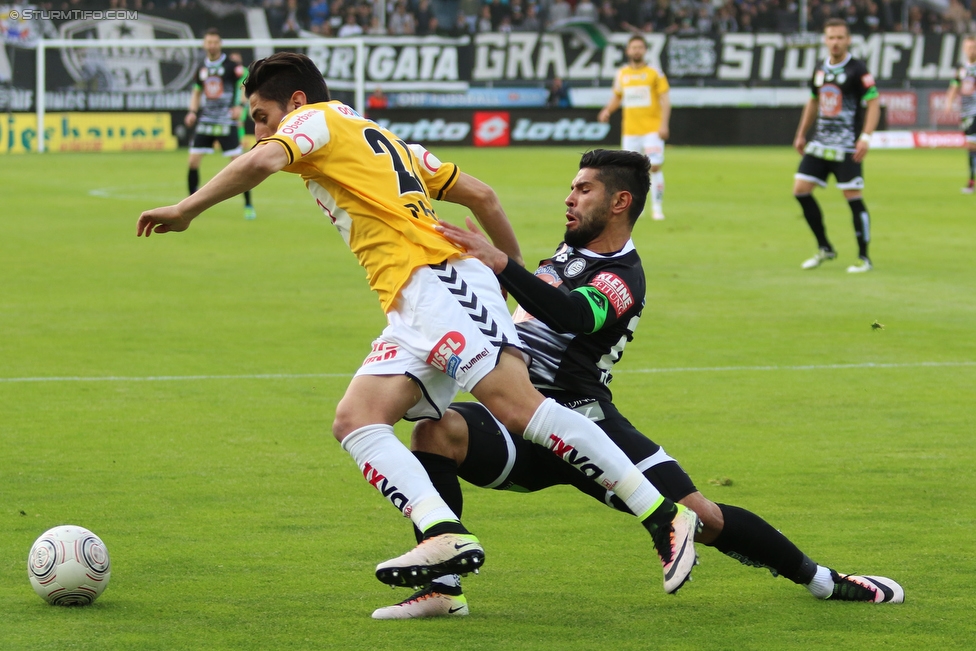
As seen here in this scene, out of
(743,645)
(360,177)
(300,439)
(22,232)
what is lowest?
(22,232)

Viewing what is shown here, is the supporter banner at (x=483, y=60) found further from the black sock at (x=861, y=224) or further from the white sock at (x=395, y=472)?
the white sock at (x=395, y=472)

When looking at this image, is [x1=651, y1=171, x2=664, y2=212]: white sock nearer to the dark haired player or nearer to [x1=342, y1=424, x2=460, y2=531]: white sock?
the dark haired player

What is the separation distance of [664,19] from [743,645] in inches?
1474

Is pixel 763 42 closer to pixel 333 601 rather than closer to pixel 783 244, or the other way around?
pixel 783 244

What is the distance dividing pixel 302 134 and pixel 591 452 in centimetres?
130

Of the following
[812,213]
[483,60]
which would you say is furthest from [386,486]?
[483,60]

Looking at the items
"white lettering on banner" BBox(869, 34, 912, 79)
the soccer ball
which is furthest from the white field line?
"white lettering on banner" BBox(869, 34, 912, 79)

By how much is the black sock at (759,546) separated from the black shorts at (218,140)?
1473cm

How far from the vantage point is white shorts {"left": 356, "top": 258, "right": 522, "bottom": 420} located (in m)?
4.09

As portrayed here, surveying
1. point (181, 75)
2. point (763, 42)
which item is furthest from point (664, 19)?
point (181, 75)

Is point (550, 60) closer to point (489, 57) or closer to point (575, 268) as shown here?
point (489, 57)

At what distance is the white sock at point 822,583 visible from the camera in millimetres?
4391

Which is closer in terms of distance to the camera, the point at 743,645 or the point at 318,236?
the point at 743,645

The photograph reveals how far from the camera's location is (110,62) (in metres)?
33.2
